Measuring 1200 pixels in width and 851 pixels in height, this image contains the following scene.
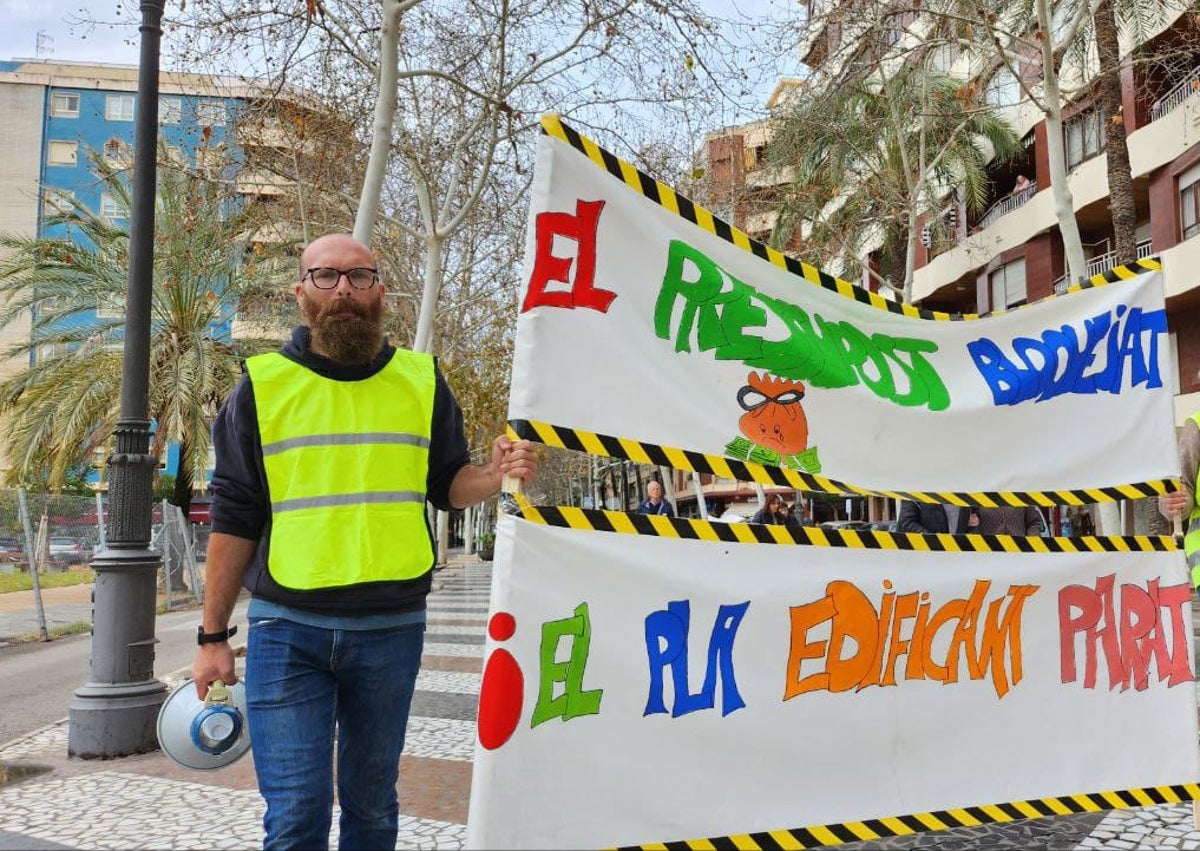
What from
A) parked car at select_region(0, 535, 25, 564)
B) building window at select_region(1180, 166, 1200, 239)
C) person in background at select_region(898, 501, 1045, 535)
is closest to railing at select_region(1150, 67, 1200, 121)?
building window at select_region(1180, 166, 1200, 239)

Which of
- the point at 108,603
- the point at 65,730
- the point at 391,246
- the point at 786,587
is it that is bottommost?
the point at 65,730

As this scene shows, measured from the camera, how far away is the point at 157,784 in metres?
4.89

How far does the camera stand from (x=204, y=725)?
9.08 feet

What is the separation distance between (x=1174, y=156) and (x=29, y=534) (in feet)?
74.2

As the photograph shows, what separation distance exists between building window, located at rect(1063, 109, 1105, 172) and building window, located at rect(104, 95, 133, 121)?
4742cm

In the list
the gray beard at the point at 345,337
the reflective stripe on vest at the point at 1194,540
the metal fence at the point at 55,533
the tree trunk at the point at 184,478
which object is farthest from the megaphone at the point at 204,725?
the tree trunk at the point at 184,478

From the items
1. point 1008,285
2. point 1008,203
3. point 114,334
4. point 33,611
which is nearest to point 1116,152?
point 1008,285

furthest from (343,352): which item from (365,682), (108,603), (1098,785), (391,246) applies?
(391,246)

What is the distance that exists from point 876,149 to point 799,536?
19.0 m

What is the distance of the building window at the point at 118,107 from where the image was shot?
54156 mm

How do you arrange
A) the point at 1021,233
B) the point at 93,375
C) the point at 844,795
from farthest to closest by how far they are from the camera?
the point at 1021,233, the point at 93,375, the point at 844,795

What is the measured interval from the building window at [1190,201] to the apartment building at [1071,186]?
0.03 m

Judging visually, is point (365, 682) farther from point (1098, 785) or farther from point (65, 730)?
point (65, 730)

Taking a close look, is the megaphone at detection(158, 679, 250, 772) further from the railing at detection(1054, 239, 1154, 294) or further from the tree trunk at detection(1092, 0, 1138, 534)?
the railing at detection(1054, 239, 1154, 294)
